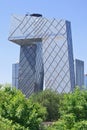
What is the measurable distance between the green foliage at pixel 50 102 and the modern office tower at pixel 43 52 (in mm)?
51124

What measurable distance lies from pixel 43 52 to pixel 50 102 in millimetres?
62184

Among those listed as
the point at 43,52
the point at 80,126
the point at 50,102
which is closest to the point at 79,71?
the point at 43,52

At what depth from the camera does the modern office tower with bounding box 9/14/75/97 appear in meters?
124

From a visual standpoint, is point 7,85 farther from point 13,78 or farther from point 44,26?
point 13,78

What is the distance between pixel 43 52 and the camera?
127812 mm

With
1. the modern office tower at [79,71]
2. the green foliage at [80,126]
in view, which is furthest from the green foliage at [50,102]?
the modern office tower at [79,71]

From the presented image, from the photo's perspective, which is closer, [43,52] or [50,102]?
[50,102]

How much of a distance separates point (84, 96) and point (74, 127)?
301 cm

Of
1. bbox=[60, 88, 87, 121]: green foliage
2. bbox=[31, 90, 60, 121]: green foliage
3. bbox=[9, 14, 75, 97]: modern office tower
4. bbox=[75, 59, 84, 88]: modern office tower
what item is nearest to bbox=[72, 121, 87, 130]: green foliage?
bbox=[60, 88, 87, 121]: green foliage

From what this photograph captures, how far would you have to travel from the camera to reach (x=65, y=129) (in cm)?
2502

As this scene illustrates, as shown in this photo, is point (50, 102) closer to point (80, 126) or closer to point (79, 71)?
point (80, 126)

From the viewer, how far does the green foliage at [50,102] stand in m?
61.8

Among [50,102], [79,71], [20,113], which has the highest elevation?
[79,71]

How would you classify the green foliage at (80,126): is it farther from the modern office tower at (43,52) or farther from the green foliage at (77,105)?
the modern office tower at (43,52)
